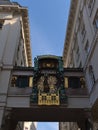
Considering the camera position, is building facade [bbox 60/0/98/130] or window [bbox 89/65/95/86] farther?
→ window [bbox 89/65/95/86]

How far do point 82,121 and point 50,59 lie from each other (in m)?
8.29

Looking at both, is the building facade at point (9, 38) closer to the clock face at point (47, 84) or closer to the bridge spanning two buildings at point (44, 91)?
the bridge spanning two buildings at point (44, 91)

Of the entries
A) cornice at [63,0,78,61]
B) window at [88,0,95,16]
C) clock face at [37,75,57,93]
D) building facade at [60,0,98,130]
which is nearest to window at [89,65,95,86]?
building facade at [60,0,98,130]

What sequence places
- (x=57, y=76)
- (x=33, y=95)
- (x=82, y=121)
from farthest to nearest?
(x=82, y=121), (x=57, y=76), (x=33, y=95)

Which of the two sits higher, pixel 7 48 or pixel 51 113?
pixel 7 48

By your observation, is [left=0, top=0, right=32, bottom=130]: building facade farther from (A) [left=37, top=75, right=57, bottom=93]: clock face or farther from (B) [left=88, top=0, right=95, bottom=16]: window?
(B) [left=88, top=0, right=95, bottom=16]: window

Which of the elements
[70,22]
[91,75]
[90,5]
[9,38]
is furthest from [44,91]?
[70,22]

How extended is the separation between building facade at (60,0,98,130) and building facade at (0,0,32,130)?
Result: 7625mm

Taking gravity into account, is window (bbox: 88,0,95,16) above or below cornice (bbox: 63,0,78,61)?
below

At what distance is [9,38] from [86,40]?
9812 mm

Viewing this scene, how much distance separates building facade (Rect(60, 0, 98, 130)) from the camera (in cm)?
2275

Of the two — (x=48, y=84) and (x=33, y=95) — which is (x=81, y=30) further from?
(x=33, y=95)

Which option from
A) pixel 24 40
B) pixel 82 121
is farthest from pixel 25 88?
pixel 24 40

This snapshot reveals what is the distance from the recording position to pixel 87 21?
28.8m
